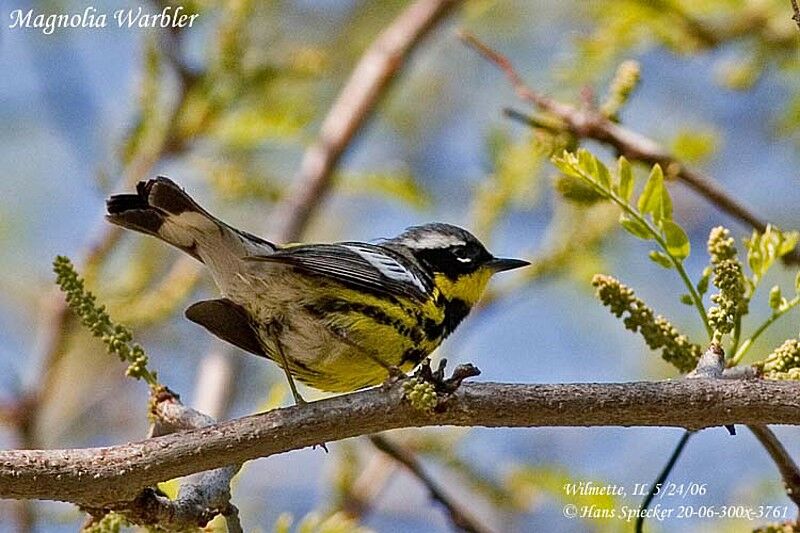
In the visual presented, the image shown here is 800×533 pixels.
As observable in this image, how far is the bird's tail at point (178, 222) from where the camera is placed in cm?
268

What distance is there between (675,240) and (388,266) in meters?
1.10

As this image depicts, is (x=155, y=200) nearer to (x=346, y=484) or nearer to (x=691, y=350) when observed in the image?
(x=691, y=350)

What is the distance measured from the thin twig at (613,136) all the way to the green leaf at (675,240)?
66 centimetres

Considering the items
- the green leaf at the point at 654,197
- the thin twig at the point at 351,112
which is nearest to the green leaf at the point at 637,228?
the green leaf at the point at 654,197

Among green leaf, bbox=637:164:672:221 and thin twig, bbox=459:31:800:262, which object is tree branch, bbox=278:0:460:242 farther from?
green leaf, bbox=637:164:672:221

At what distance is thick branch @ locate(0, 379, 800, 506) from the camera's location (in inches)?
75.1

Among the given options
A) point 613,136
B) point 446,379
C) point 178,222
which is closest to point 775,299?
point 446,379

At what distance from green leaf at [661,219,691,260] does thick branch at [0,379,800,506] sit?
1.55ft

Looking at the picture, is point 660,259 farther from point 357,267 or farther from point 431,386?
point 357,267

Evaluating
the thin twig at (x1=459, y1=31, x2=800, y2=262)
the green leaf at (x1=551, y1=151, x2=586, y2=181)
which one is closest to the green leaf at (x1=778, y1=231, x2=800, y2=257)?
the green leaf at (x1=551, y1=151, x2=586, y2=181)

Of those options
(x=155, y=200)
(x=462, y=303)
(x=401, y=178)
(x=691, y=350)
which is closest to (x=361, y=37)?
(x=401, y=178)

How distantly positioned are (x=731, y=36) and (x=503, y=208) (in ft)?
3.48

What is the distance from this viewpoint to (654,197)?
2.38m

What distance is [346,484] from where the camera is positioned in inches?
156
